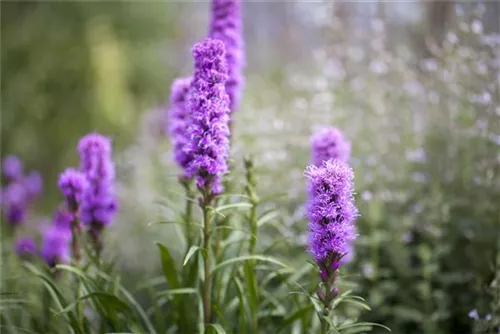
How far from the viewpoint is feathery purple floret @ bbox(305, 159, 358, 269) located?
205 centimetres

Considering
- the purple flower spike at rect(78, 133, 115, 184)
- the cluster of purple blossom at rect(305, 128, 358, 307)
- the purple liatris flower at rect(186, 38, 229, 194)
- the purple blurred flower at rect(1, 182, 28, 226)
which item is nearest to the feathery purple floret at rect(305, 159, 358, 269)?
the cluster of purple blossom at rect(305, 128, 358, 307)

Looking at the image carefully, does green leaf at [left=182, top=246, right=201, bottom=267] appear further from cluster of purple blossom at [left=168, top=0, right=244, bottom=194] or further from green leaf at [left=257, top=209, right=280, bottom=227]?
green leaf at [left=257, top=209, right=280, bottom=227]

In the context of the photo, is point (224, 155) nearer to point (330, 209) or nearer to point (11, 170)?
point (330, 209)

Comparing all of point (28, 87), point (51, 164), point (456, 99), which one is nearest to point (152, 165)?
point (28, 87)

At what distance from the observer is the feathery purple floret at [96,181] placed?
2.94 metres

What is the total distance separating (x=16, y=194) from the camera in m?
4.30

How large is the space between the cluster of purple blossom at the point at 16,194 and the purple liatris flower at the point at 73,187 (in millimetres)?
1386

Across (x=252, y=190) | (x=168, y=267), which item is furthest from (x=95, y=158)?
(x=252, y=190)

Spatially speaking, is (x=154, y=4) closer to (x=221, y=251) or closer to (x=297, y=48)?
(x=297, y=48)

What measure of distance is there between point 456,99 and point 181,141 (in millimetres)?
2183

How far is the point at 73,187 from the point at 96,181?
0.15m

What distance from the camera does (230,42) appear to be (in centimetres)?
308

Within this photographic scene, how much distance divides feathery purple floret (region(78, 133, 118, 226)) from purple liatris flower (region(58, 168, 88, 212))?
77 mm

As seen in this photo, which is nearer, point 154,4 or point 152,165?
point 152,165
